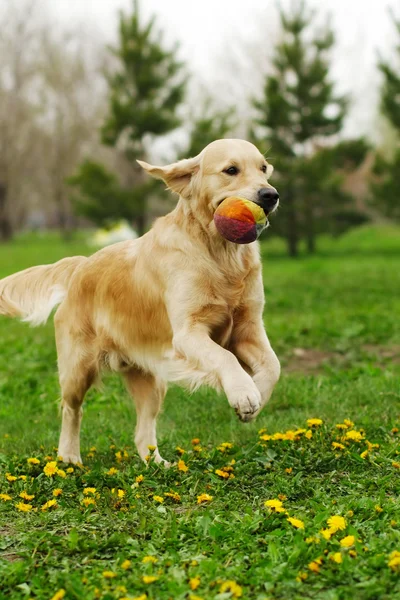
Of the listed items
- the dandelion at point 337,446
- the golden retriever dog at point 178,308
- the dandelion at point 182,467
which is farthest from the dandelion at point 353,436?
the dandelion at point 182,467

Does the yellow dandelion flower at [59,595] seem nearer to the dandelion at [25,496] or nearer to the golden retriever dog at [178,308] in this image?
the dandelion at [25,496]

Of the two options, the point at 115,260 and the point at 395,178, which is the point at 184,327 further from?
the point at 395,178

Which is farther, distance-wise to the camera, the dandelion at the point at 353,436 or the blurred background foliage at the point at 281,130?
the blurred background foliage at the point at 281,130

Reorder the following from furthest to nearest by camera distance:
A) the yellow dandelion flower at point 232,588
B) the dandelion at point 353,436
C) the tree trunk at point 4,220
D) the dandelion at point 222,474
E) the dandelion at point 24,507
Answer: the tree trunk at point 4,220, the dandelion at point 353,436, the dandelion at point 222,474, the dandelion at point 24,507, the yellow dandelion flower at point 232,588

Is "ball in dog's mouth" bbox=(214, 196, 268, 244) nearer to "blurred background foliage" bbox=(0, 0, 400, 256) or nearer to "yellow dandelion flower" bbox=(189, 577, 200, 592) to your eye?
"yellow dandelion flower" bbox=(189, 577, 200, 592)

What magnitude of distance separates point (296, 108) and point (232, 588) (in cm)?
2300

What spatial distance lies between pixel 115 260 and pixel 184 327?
974 mm

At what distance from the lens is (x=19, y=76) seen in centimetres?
4338

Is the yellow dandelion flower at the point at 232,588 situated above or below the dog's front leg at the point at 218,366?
below

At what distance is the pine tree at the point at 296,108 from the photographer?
24.2 m

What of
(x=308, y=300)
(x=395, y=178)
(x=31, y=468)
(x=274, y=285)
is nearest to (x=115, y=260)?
(x=31, y=468)

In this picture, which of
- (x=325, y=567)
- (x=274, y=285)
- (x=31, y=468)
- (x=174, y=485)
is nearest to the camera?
(x=325, y=567)

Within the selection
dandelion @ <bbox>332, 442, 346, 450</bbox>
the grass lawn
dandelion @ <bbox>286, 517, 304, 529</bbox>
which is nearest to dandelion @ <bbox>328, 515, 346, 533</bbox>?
the grass lawn

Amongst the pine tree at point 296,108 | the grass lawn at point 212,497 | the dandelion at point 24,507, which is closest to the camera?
the grass lawn at point 212,497
